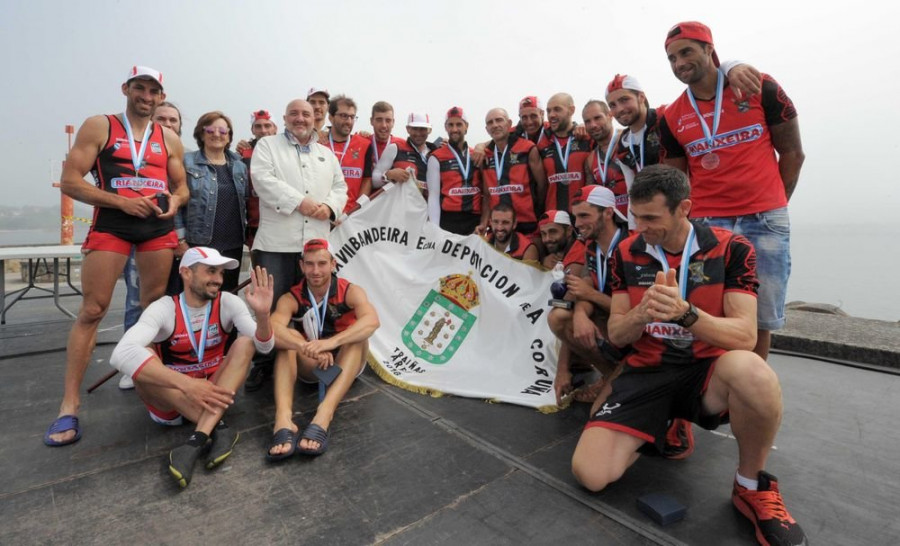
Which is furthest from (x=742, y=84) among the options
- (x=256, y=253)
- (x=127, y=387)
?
(x=127, y=387)

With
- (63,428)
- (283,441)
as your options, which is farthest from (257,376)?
(283,441)

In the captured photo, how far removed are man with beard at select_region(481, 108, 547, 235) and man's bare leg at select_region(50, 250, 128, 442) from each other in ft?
10.1

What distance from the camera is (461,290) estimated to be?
426 centimetres

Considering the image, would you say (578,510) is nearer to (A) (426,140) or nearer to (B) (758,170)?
(B) (758,170)

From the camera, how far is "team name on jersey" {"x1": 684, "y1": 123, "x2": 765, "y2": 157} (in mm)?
2770

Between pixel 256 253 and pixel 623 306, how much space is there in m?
2.93

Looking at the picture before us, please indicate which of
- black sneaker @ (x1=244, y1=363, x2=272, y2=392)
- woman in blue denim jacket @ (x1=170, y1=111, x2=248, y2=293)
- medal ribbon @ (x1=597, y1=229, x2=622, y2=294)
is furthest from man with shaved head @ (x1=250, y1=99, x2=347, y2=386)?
medal ribbon @ (x1=597, y1=229, x2=622, y2=294)

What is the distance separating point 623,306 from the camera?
258 cm

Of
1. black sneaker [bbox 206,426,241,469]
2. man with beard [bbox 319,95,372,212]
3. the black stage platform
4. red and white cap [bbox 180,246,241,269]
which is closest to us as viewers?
the black stage platform

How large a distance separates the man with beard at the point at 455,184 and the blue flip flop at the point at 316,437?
2634mm

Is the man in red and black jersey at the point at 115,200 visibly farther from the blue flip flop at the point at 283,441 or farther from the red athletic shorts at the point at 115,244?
the blue flip flop at the point at 283,441

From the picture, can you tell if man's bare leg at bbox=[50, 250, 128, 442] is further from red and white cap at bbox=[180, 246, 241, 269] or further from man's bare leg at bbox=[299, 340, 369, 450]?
man's bare leg at bbox=[299, 340, 369, 450]

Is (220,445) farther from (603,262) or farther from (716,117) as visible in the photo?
(716,117)

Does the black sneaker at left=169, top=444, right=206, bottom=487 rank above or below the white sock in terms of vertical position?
below
